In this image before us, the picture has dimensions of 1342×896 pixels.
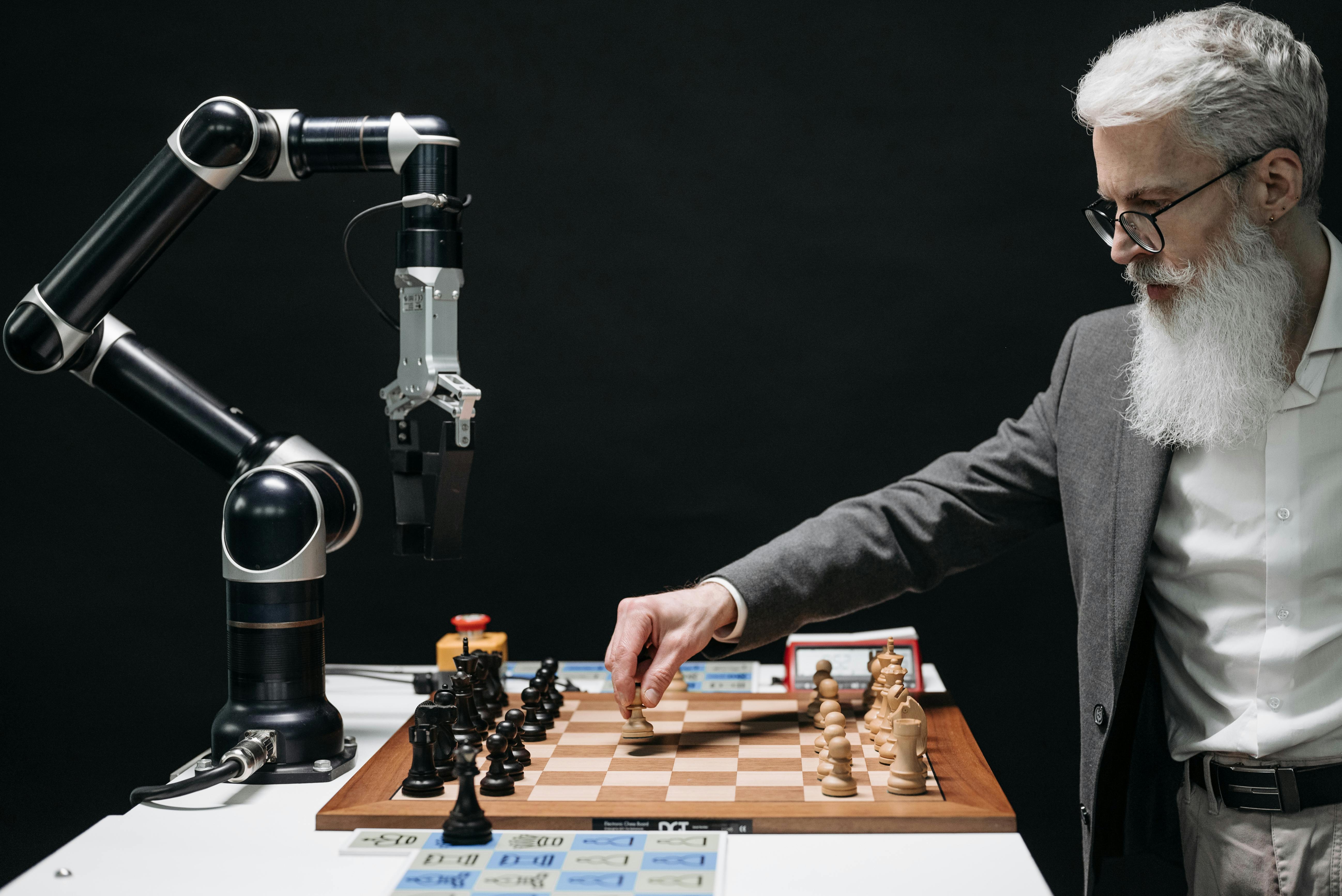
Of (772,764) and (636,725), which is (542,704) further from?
(772,764)

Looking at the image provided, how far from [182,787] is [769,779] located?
0.78 meters

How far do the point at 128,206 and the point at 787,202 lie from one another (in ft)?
5.50

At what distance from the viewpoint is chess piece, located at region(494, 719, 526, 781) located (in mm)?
1619

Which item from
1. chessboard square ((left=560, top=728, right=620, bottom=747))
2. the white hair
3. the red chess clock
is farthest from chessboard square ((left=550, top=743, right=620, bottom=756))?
the white hair

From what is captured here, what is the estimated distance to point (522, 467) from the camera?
10.2 feet

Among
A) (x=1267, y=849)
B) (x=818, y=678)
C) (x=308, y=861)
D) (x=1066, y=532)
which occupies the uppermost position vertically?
(x=1066, y=532)

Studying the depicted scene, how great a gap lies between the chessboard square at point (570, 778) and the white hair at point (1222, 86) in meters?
1.23

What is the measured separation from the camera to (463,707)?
1.80 metres

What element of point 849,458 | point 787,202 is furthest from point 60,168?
point 849,458

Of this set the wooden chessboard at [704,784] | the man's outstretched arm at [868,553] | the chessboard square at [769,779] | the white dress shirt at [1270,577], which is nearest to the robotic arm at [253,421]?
the wooden chessboard at [704,784]

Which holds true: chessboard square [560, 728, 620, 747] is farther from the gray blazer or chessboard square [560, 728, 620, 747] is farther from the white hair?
the white hair

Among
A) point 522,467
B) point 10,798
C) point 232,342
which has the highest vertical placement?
point 232,342

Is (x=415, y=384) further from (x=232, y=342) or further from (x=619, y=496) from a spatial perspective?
(x=232, y=342)

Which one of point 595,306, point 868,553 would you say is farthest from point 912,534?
point 595,306
